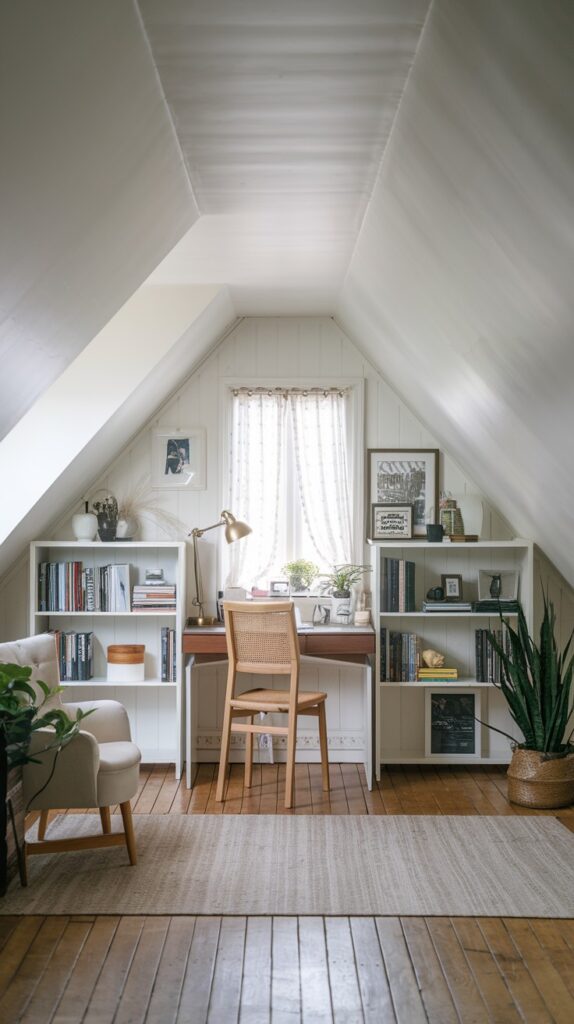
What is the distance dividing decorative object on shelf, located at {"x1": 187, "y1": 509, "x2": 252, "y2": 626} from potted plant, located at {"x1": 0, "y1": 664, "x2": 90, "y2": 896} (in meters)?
1.75

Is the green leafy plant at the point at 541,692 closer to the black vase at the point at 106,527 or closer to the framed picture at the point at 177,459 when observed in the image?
the framed picture at the point at 177,459

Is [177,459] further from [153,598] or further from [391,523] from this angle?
[391,523]

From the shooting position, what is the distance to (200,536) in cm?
573

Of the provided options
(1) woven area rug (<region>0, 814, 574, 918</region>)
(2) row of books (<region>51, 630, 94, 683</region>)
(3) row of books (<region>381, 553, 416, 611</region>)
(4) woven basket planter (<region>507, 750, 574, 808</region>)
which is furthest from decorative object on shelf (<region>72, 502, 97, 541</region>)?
(4) woven basket planter (<region>507, 750, 574, 808</region>)

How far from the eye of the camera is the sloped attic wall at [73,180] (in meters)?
1.94

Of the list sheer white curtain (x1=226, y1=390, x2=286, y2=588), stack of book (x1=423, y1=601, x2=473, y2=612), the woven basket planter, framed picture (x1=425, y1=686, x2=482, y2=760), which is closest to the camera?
the woven basket planter

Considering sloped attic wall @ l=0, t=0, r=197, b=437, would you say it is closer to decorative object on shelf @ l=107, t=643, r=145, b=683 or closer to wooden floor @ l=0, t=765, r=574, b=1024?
wooden floor @ l=0, t=765, r=574, b=1024

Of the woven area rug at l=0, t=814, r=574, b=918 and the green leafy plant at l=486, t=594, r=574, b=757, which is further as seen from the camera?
the green leafy plant at l=486, t=594, r=574, b=757

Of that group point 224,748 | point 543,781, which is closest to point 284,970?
point 224,748

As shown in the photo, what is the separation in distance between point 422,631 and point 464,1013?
302 cm

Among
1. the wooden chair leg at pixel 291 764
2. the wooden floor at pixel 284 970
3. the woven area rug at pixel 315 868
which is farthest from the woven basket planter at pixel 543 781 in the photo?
the wooden floor at pixel 284 970

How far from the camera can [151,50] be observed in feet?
7.74

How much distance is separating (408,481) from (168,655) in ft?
5.86

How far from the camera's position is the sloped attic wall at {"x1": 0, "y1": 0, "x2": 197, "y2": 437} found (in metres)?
1.94
